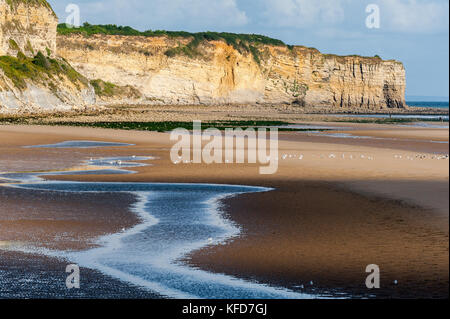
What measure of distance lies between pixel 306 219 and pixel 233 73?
367ft

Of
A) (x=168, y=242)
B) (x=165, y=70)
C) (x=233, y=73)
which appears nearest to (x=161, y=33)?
(x=165, y=70)

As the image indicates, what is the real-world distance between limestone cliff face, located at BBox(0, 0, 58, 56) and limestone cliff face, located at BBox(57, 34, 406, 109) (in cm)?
2271

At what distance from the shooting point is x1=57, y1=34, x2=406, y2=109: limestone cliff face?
10548 cm

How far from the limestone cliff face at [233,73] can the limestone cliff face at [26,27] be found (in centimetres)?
2271

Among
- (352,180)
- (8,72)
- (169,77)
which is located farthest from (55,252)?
(169,77)

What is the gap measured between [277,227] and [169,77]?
103 meters

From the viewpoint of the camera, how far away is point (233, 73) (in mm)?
124000

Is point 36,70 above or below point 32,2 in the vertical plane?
below

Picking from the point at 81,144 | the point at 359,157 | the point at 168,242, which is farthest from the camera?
the point at 81,144

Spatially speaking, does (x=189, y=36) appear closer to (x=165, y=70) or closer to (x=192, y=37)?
(x=192, y=37)

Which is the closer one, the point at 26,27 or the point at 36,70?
the point at 36,70

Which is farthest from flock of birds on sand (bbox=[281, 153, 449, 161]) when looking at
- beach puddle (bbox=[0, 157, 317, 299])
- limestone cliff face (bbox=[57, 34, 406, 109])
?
limestone cliff face (bbox=[57, 34, 406, 109])

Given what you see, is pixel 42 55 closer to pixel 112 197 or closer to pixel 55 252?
pixel 112 197

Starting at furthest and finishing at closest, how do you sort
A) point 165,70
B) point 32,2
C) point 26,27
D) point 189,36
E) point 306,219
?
point 189,36 < point 165,70 < point 32,2 < point 26,27 < point 306,219
